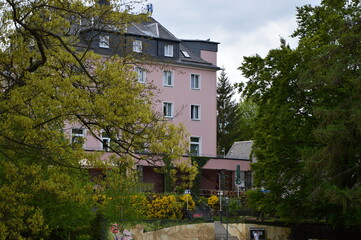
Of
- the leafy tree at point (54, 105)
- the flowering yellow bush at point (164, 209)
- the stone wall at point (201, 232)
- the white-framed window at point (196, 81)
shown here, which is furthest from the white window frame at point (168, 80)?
the leafy tree at point (54, 105)

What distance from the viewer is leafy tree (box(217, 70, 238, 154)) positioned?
78.1m

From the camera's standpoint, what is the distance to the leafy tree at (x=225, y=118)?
78.1m

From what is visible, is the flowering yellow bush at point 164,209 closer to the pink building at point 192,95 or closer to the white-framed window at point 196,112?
the pink building at point 192,95

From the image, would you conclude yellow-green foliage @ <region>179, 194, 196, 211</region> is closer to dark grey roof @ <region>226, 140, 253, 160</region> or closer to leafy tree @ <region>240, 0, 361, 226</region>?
leafy tree @ <region>240, 0, 361, 226</region>

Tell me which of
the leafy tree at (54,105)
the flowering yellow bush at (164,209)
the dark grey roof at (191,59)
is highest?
the dark grey roof at (191,59)

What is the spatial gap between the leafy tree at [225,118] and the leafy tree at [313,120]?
3888 cm

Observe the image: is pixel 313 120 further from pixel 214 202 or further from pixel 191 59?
pixel 191 59

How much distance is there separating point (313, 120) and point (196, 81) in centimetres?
2590

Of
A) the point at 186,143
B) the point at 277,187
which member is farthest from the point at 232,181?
the point at 186,143

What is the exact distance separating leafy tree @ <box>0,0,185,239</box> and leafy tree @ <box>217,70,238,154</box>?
197ft

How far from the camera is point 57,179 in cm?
1537

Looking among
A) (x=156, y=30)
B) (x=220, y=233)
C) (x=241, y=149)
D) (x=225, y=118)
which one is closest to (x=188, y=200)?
(x=220, y=233)

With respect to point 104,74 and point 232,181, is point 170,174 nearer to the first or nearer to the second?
point 104,74

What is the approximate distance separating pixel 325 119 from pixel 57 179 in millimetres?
16208
